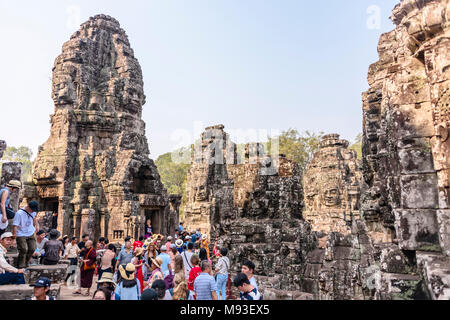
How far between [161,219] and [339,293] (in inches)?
441

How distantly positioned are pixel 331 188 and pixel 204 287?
18.3 meters

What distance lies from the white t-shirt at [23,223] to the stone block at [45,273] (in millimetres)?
651

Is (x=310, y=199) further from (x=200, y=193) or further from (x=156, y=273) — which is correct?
(x=156, y=273)

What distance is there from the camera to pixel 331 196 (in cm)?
2159

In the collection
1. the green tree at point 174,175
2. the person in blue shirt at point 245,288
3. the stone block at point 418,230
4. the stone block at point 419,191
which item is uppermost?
the green tree at point 174,175

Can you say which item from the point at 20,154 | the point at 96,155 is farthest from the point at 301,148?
the point at 20,154

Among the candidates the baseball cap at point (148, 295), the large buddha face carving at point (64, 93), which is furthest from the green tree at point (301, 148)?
the baseball cap at point (148, 295)

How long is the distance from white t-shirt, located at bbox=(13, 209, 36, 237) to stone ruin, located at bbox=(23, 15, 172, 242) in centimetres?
934

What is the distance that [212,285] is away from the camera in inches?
185

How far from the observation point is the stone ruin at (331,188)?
68.8 ft

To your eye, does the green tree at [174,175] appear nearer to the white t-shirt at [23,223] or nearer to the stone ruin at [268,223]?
the stone ruin at [268,223]

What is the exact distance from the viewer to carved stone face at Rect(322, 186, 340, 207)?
21.3 m
